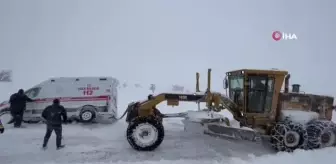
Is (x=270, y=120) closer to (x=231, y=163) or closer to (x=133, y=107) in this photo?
(x=231, y=163)

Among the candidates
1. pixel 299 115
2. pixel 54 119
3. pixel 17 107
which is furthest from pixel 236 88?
pixel 17 107

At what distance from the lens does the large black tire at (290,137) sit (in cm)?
748

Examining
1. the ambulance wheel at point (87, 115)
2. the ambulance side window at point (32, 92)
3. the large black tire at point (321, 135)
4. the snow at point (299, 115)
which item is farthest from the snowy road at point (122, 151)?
the ambulance side window at point (32, 92)

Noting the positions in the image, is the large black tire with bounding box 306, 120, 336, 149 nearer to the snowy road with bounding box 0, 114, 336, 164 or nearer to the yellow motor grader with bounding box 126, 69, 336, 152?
the yellow motor grader with bounding box 126, 69, 336, 152

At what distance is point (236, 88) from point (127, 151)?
13.7 feet

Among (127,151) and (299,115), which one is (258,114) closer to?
(299,115)

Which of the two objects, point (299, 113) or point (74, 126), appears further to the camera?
point (74, 126)

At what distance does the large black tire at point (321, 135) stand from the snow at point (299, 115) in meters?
0.38

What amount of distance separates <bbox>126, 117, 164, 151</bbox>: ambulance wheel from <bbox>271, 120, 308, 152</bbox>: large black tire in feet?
11.5

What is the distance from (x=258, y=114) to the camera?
8.36 metres

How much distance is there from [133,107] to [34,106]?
584 centimetres

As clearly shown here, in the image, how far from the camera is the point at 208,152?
25.0 feet

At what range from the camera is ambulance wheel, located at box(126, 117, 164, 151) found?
7246mm

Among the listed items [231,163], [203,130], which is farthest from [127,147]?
[231,163]
